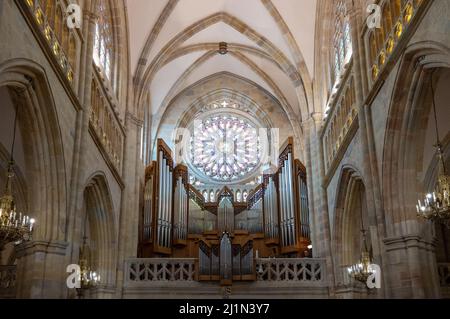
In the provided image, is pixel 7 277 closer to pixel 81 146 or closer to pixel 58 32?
pixel 81 146

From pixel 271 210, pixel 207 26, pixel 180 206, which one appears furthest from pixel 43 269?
pixel 207 26

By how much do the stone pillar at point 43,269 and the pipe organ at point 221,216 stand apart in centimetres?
738

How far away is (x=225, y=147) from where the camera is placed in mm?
28391

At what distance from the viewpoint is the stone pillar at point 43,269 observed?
40.0ft

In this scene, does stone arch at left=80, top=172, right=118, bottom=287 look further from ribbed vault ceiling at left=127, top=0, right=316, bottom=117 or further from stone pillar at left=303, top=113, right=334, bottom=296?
stone pillar at left=303, top=113, right=334, bottom=296

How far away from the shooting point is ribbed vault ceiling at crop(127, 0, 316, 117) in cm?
2144

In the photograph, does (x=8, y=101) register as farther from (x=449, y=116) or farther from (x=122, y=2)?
(x=449, y=116)

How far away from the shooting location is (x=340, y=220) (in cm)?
1881

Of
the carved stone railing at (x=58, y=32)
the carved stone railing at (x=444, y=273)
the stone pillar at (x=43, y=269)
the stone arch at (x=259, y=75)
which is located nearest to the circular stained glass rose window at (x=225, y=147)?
the stone arch at (x=259, y=75)

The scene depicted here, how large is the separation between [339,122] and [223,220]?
758 centimetres

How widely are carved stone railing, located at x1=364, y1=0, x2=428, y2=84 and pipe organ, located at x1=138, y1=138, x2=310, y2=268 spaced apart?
25.2 ft

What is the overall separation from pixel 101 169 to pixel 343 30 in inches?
323

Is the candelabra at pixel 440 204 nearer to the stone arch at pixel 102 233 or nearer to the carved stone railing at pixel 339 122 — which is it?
the carved stone railing at pixel 339 122

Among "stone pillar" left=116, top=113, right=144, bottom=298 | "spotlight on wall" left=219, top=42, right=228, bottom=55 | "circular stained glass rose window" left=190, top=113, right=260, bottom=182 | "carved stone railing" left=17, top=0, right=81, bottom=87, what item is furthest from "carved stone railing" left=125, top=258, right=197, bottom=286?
"spotlight on wall" left=219, top=42, right=228, bottom=55
